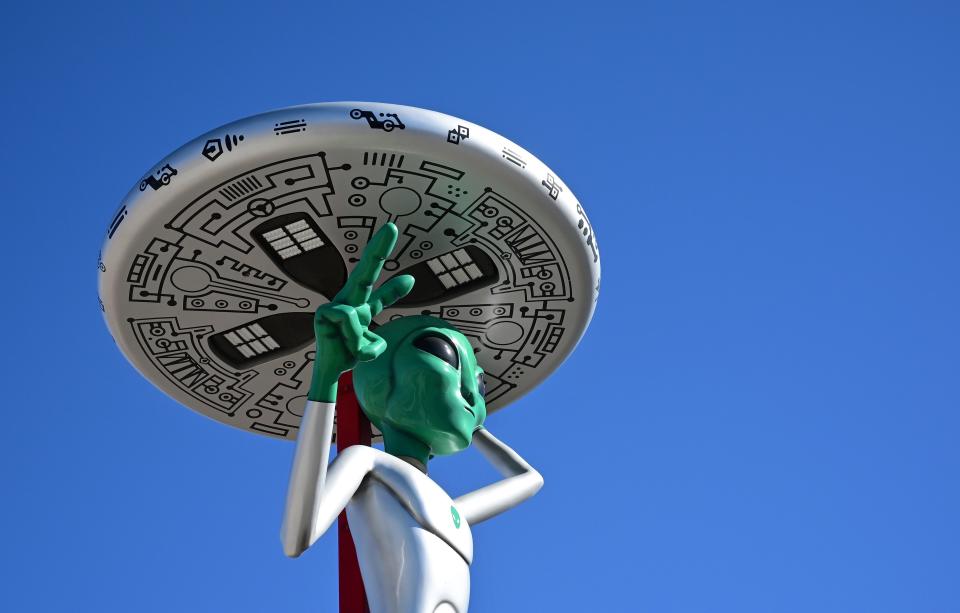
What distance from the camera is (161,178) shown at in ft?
22.2

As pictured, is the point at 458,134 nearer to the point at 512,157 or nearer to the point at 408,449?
the point at 512,157

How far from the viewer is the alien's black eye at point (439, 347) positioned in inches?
293

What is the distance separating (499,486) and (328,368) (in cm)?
221

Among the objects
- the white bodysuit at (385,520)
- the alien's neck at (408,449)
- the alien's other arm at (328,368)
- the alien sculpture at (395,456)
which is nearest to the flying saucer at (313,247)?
the alien sculpture at (395,456)

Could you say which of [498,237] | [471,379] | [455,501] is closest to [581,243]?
[498,237]

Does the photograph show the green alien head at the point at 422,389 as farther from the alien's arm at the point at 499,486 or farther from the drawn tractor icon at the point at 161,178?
the drawn tractor icon at the point at 161,178

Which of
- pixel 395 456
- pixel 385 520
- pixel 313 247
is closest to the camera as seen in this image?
pixel 385 520

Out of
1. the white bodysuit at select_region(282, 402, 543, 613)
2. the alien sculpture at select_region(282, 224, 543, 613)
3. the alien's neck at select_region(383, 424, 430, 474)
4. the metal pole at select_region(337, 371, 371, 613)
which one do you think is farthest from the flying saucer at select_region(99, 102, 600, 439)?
the white bodysuit at select_region(282, 402, 543, 613)

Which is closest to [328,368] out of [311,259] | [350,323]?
[350,323]

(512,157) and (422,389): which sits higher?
(512,157)

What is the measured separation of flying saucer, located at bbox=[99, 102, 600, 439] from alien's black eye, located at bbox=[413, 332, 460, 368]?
0.41m

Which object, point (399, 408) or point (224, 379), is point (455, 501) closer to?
point (399, 408)

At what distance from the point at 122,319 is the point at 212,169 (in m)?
1.31

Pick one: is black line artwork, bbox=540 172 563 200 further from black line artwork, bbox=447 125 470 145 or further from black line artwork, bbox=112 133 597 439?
black line artwork, bbox=447 125 470 145
